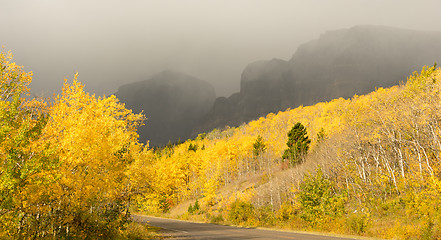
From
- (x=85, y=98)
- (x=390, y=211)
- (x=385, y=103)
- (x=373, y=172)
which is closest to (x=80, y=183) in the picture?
(x=85, y=98)

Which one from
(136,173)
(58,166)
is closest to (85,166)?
(58,166)

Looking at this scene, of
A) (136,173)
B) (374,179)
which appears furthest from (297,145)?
(136,173)

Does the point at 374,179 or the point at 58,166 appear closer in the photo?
the point at 58,166

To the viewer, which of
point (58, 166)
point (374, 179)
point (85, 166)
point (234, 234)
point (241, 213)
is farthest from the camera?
point (241, 213)

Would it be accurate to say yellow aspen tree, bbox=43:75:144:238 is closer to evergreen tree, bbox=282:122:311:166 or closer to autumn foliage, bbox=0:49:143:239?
autumn foliage, bbox=0:49:143:239

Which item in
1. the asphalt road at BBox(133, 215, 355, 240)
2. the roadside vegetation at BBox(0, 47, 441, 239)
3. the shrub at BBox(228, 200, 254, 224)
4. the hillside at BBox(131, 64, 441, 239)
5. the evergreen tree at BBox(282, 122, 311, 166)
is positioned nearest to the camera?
the roadside vegetation at BBox(0, 47, 441, 239)

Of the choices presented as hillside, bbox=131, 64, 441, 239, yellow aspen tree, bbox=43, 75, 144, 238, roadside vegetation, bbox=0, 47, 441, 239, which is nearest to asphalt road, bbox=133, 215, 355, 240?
roadside vegetation, bbox=0, 47, 441, 239

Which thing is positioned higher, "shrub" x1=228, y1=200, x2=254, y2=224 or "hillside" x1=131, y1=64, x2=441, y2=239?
"hillside" x1=131, y1=64, x2=441, y2=239

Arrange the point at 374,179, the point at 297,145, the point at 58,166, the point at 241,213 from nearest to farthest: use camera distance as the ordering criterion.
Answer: the point at 58,166 < the point at 374,179 < the point at 241,213 < the point at 297,145

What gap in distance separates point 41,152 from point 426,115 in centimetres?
2669

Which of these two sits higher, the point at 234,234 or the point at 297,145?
the point at 297,145

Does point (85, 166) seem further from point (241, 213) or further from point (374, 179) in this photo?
point (374, 179)

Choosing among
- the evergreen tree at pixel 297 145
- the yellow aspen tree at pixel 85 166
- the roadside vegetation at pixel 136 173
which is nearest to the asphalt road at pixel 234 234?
the roadside vegetation at pixel 136 173

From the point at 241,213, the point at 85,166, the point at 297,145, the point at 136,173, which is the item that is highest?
the point at 297,145
